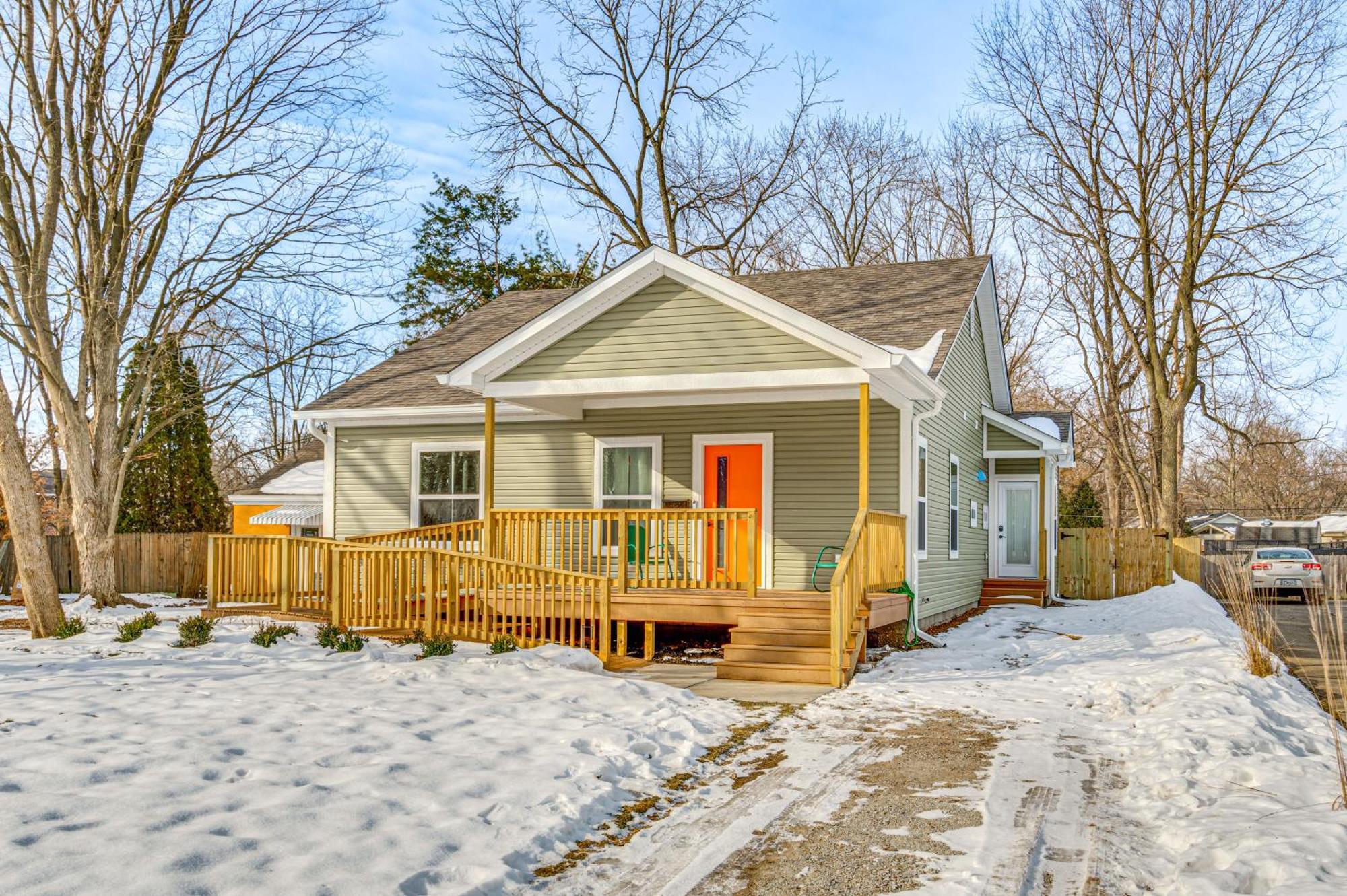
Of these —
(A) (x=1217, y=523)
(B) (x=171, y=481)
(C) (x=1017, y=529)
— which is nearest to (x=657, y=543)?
(C) (x=1017, y=529)

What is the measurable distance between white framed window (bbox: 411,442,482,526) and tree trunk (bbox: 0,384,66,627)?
542cm

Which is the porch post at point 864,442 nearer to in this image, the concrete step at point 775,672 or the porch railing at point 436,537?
the concrete step at point 775,672

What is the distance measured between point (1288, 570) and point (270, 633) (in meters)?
22.8

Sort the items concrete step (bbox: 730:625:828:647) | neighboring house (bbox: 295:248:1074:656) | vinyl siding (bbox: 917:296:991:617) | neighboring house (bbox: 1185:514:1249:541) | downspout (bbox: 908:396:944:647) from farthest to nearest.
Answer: neighboring house (bbox: 1185:514:1249:541)
vinyl siding (bbox: 917:296:991:617)
downspout (bbox: 908:396:944:647)
neighboring house (bbox: 295:248:1074:656)
concrete step (bbox: 730:625:828:647)

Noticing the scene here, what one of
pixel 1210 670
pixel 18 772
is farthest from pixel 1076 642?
pixel 18 772

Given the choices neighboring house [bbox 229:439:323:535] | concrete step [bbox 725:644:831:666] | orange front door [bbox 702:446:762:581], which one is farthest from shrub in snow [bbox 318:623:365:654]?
neighboring house [bbox 229:439:323:535]

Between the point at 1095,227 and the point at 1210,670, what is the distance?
71.9 ft

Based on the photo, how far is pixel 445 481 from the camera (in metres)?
15.8

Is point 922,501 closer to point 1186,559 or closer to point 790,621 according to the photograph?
point 790,621

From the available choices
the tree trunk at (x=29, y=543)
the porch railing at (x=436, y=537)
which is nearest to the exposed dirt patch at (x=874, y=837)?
the porch railing at (x=436, y=537)

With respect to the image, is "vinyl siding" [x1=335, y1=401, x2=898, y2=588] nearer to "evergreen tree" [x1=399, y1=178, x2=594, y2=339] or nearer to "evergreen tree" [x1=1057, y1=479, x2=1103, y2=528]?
"evergreen tree" [x1=399, y1=178, x2=594, y2=339]

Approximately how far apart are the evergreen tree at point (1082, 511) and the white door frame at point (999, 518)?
1178 centimetres

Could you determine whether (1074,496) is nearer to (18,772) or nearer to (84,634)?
(84,634)

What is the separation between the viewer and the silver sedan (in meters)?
23.6
